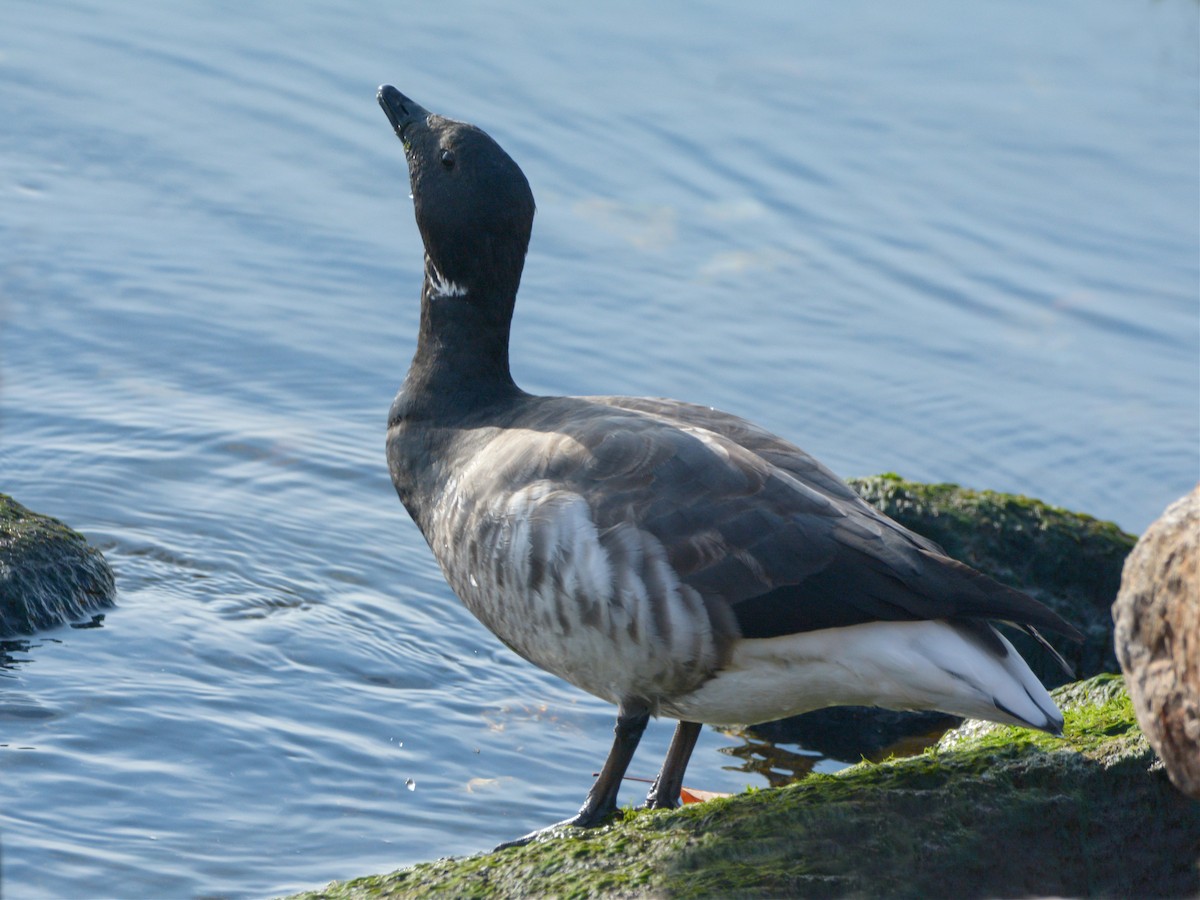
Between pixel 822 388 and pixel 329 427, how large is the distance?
3.31 m

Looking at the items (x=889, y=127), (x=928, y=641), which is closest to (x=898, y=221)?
(x=889, y=127)

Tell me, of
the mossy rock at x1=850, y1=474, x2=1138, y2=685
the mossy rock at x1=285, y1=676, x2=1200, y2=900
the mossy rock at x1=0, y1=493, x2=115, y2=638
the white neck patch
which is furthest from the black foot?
the mossy rock at x1=0, y1=493, x2=115, y2=638

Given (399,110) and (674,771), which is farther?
(399,110)

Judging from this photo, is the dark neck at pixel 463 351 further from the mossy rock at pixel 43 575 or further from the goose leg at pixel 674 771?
the mossy rock at pixel 43 575

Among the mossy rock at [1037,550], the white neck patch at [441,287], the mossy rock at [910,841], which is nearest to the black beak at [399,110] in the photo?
the white neck patch at [441,287]

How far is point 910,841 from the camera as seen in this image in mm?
4418

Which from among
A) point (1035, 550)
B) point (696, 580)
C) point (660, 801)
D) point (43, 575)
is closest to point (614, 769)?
point (660, 801)

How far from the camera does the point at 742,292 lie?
1135 cm

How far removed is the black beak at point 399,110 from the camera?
6.77 m

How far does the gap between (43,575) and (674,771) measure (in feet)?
10.0

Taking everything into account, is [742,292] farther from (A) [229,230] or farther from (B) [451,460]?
(B) [451,460]

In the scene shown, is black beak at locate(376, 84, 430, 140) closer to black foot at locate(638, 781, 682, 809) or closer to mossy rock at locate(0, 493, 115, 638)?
mossy rock at locate(0, 493, 115, 638)

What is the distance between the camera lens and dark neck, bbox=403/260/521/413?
251 inches

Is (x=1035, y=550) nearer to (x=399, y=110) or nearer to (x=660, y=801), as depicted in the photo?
(x=660, y=801)
